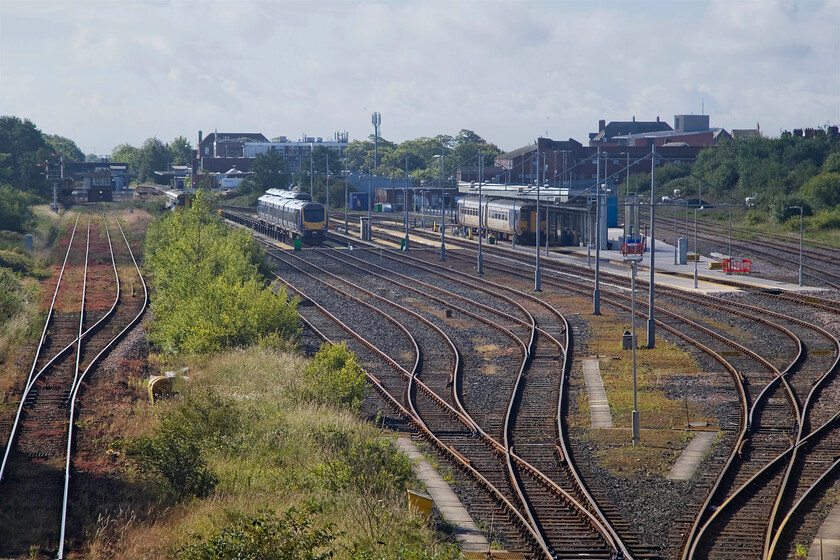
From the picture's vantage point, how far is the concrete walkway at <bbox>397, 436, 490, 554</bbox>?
1359cm

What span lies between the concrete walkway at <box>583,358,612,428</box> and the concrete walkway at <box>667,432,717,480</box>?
1951 mm

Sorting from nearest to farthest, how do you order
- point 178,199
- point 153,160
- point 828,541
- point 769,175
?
point 828,541 → point 178,199 → point 769,175 → point 153,160

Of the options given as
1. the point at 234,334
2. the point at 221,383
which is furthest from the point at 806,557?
the point at 234,334

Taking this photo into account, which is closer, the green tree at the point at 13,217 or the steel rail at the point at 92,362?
the steel rail at the point at 92,362

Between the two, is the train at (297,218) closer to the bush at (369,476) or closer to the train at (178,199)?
the train at (178,199)

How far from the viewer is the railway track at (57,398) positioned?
13.5 meters

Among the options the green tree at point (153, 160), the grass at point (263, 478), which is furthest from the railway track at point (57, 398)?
the green tree at point (153, 160)

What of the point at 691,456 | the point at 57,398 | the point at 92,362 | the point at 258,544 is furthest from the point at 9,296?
the point at 258,544

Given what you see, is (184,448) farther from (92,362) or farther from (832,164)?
(832,164)

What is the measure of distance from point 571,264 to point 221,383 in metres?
32.3

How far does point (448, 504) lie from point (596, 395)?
8.48 m

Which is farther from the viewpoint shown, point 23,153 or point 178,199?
point 23,153

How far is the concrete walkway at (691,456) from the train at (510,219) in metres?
43.0

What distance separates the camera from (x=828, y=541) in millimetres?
13695
